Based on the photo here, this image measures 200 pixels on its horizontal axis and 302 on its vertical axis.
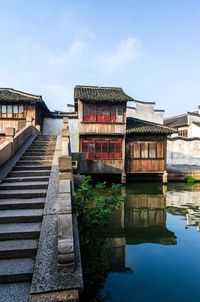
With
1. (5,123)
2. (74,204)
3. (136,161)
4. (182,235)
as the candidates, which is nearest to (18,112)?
(5,123)

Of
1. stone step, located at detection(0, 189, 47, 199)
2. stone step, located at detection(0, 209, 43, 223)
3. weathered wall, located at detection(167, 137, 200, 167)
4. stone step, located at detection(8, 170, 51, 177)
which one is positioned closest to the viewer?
stone step, located at detection(0, 209, 43, 223)

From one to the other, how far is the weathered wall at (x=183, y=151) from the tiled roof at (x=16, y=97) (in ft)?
51.5

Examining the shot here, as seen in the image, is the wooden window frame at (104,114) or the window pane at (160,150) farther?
the window pane at (160,150)

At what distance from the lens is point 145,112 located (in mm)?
25672

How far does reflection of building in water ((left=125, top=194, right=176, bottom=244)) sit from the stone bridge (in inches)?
141

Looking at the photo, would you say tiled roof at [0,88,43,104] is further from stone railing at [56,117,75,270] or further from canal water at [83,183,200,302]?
stone railing at [56,117,75,270]

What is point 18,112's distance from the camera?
15.2 m

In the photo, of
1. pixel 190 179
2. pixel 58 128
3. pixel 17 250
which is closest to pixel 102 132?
pixel 58 128

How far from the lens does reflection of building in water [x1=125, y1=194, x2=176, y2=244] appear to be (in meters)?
6.68

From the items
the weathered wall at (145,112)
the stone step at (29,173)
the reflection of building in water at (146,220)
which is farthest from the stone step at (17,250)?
the weathered wall at (145,112)

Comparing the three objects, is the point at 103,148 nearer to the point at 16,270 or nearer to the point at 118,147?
the point at 118,147

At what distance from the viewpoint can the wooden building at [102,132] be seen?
48.6 ft

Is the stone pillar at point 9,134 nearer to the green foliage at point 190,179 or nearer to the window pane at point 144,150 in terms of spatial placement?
the window pane at point 144,150

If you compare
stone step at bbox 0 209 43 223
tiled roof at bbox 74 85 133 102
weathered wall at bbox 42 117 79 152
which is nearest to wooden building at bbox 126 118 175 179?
tiled roof at bbox 74 85 133 102
